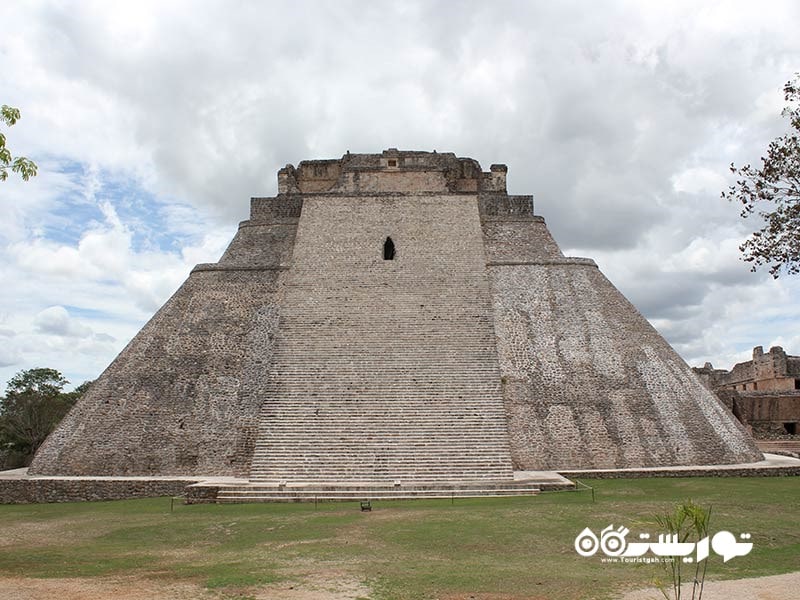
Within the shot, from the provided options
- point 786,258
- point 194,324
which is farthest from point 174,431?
point 786,258

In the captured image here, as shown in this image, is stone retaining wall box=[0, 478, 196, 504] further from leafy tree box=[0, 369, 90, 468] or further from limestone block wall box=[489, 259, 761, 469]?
leafy tree box=[0, 369, 90, 468]

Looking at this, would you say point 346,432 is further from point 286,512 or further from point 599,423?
point 599,423

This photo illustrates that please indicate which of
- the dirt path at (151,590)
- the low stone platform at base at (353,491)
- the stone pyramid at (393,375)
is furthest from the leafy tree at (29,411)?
the dirt path at (151,590)

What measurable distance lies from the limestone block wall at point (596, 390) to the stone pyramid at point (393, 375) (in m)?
0.04

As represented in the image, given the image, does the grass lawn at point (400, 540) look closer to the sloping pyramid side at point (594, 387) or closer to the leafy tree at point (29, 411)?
the sloping pyramid side at point (594, 387)

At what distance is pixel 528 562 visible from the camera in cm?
634

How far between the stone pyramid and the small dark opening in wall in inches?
3.4

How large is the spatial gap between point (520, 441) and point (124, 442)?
23.4 ft

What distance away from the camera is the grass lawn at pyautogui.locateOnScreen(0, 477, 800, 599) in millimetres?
5762

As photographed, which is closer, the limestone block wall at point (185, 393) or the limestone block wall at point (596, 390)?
the limestone block wall at point (185, 393)

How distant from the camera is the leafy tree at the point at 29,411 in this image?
81.5 ft

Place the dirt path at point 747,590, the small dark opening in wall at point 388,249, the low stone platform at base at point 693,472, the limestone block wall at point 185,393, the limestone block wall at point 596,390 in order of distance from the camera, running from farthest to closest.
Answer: the small dark opening in wall at point 388,249
the limestone block wall at point 596,390
the limestone block wall at point 185,393
the low stone platform at base at point 693,472
the dirt path at point 747,590

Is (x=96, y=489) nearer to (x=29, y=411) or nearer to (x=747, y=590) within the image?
(x=747, y=590)

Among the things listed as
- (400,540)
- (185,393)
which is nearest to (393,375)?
(185,393)
